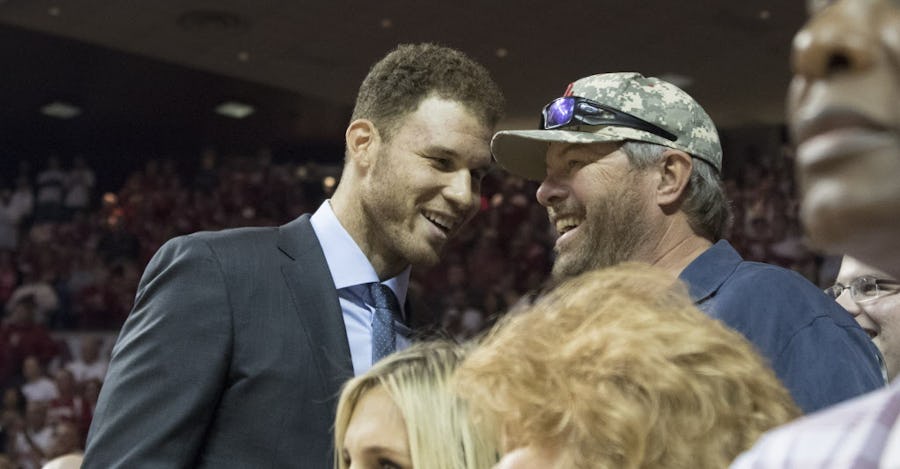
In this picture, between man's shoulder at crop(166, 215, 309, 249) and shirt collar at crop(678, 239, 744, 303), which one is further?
man's shoulder at crop(166, 215, 309, 249)

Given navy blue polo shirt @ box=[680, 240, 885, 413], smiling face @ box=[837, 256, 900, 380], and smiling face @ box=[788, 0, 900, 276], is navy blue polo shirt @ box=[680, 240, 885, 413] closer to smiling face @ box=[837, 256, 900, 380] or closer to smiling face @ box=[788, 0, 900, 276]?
smiling face @ box=[837, 256, 900, 380]

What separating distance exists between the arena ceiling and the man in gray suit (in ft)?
24.2

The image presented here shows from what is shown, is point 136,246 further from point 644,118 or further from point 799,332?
point 799,332

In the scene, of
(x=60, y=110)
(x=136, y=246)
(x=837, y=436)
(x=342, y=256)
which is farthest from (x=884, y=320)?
(x=60, y=110)

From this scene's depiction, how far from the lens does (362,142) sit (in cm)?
167

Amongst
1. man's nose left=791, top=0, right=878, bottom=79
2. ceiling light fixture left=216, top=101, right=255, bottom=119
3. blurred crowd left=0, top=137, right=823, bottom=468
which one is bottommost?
blurred crowd left=0, top=137, right=823, bottom=468

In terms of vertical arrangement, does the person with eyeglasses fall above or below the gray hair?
below

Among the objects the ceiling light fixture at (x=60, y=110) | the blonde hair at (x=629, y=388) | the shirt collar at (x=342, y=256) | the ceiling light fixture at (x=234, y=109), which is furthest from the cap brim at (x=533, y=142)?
the ceiling light fixture at (x=60, y=110)

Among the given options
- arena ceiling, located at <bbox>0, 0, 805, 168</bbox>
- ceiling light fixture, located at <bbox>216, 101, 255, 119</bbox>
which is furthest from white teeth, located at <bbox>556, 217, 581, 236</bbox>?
ceiling light fixture, located at <bbox>216, 101, 255, 119</bbox>

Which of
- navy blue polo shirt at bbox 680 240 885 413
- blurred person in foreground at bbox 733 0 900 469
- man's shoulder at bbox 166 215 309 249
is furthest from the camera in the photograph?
man's shoulder at bbox 166 215 309 249

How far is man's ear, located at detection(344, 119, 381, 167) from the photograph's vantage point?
5.39ft

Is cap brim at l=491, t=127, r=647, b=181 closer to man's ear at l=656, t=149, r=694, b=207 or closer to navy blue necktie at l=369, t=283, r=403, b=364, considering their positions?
man's ear at l=656, t=149, r=694, b=207

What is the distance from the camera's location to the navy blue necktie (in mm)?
1495

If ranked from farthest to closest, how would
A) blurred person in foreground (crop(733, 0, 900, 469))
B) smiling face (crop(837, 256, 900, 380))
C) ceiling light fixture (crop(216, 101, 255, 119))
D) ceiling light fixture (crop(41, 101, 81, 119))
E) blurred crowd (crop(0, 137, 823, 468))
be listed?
ceiling light fixture (crop(216, 101, 255, 119)) → ceiling light fixture (crop(41, 101, 81, 119)) → blurred crowd (crop(0, 137, 823, 468)) → smiling face (crop(837, 256, 900, 380)) → blurred person in foreground (crop(733, 0, 900, 469))
